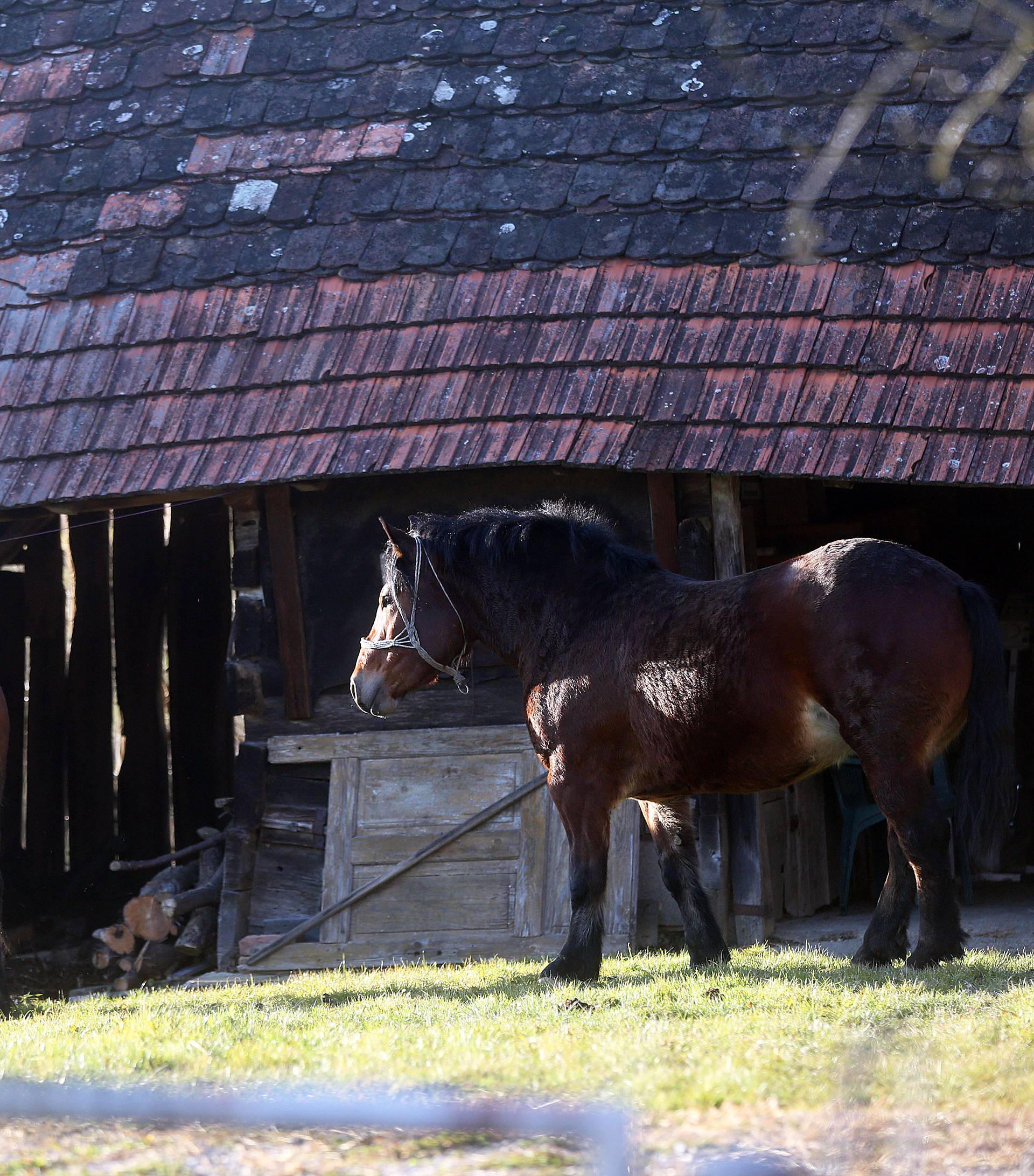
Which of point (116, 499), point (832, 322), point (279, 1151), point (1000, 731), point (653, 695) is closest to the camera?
point (279, 1151)

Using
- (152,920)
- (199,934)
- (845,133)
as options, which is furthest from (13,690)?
(845,133)

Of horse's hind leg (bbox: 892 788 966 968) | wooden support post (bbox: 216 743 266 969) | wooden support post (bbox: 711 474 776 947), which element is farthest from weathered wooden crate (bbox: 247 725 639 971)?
horse's hind leg (bbox: 892 788 966 968)

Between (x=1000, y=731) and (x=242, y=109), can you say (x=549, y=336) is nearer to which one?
(x=242, y=109)

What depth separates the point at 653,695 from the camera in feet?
19.1

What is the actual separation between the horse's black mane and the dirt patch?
10.6ft

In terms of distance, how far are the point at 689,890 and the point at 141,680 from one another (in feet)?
21.2

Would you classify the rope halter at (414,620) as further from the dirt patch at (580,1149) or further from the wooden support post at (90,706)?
the wooden support post at (90,706)

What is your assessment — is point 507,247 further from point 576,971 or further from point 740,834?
point 576,971

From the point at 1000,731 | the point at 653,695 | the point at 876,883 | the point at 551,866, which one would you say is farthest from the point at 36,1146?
the point at 876,883

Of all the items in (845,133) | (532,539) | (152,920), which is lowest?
(152,920)

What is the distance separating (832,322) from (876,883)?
4.01 metres

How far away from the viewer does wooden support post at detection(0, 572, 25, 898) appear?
10.8 meters

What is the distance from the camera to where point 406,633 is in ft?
21.3

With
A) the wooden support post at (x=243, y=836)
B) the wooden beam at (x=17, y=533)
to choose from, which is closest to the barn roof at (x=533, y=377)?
the wooden beam at (x=17, y=533)
